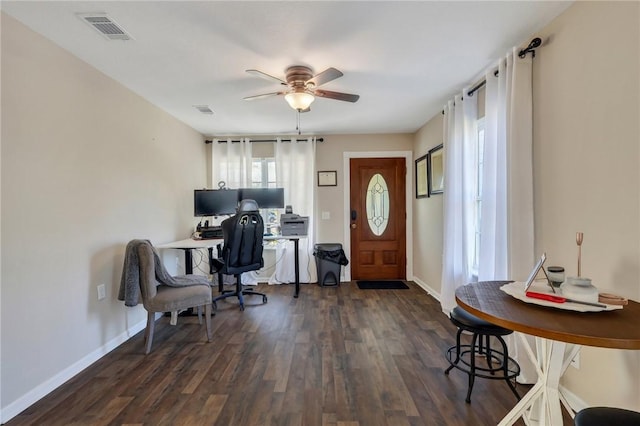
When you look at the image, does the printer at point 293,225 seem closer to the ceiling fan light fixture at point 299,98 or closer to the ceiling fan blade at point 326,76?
the ceiling fan light fixture at point 299,98

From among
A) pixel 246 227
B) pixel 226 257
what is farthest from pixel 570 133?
pixel 226 257

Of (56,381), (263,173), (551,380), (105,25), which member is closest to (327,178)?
(263,173)

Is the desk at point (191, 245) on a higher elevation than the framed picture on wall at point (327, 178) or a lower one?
lower

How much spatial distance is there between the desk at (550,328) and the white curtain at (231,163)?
399cm

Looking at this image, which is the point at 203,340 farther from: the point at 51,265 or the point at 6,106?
the point at 6,106

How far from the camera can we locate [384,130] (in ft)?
15.9

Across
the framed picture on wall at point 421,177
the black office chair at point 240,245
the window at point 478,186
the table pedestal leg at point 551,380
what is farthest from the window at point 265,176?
the table pedestal leg at point 551,380

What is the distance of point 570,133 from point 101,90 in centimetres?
352

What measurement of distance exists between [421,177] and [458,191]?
143 cm

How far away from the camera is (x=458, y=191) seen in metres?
3.21

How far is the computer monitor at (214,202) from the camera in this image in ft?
14.1

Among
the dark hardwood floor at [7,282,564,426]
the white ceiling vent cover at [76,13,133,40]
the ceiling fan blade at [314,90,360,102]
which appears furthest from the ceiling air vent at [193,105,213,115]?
the dark hardwood floor at [7,282,564,426]

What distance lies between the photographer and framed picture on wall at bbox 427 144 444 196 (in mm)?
3848

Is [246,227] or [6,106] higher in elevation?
[6,106]
